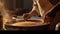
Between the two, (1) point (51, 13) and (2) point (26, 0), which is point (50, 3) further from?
(2) point (26, 0)

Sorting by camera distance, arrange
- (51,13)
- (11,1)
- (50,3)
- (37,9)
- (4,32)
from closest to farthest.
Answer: (4,32) → (51,13) → (50,3) → (37,9) → (11,1)

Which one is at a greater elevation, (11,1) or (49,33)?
(11,1)

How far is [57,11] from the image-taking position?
83cm

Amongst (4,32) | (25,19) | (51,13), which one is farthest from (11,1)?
(4,32)

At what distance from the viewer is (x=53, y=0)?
1.05 meters

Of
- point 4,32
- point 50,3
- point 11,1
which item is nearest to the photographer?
point 4,32

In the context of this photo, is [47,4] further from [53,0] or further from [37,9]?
[37,9]

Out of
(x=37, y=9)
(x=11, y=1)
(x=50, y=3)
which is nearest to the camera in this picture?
(x=50, y=3)

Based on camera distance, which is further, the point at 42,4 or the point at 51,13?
the point at 42,4

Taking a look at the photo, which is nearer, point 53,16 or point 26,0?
point 53,16

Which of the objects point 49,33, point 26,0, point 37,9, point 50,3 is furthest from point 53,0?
point 26,0

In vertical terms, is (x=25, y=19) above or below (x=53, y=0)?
below

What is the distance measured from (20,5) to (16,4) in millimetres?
89

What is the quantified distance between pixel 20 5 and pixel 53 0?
2.11 metres
